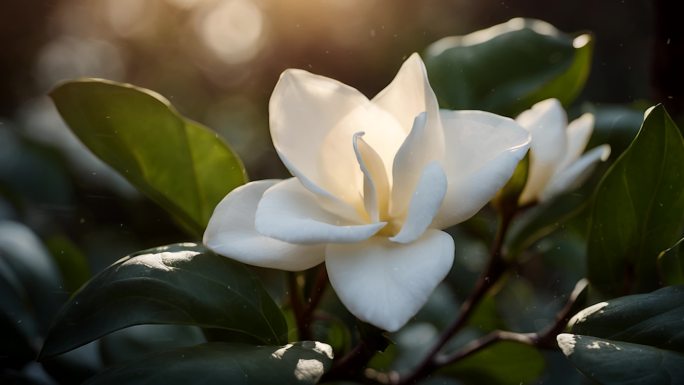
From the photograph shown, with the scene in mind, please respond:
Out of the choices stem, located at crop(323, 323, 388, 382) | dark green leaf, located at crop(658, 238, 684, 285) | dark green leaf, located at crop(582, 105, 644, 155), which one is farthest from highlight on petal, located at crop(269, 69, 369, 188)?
dark green leaf, located at crop(582, 105, 644, 155)

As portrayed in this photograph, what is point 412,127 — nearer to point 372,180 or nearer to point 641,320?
point 372,180

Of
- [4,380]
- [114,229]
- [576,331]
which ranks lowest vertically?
[114,229]

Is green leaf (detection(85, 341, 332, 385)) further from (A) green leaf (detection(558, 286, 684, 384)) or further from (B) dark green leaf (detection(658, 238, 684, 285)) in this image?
(B) dark green leaf (detection(658, 238, 684, 285))

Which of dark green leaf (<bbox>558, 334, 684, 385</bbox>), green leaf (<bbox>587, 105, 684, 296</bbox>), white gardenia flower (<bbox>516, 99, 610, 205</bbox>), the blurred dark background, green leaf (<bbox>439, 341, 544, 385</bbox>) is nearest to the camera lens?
dark green leaf (<bbox>558, 334, 684, 385</bbox>)

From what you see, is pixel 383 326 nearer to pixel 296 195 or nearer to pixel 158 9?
pixel 296 195

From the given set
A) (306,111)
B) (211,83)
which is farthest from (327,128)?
(211,83)

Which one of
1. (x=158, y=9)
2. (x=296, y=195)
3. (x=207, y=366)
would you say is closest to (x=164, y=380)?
(x=207, y=366)

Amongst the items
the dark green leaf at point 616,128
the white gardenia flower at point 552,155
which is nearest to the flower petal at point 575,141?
the white gardenia flower at point 552,155
